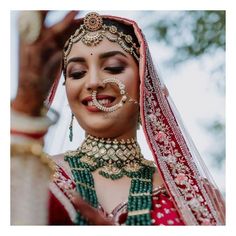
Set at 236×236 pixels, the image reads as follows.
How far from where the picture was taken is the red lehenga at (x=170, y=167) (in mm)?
2211

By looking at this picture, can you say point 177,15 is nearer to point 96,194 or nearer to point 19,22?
point 19,22

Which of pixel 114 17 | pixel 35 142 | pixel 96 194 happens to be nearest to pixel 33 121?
pixel 35 142

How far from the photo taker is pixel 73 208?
2.14 metres

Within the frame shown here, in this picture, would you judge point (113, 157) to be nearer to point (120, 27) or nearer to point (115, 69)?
point (115, 69)

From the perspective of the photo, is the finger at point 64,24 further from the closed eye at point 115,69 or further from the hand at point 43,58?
the closed eye at point 115,69

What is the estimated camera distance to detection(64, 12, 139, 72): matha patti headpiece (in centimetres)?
228

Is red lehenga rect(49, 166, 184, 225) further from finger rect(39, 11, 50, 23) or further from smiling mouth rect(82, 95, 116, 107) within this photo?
finger rect(39, 11, 50, 23)

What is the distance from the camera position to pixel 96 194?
7.27 ft

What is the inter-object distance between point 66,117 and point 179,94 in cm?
45

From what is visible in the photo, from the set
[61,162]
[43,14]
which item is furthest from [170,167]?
[43,14]

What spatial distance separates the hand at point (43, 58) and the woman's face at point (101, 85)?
0.20 ft

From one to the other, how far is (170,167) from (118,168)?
7.8 inches

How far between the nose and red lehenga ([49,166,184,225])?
0.33 meters

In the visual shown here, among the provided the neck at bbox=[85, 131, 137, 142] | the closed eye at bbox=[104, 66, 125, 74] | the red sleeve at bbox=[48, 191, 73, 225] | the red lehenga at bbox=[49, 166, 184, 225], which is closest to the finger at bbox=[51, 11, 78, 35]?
the closed eye at bbox=[104, 66, 125, 74]
